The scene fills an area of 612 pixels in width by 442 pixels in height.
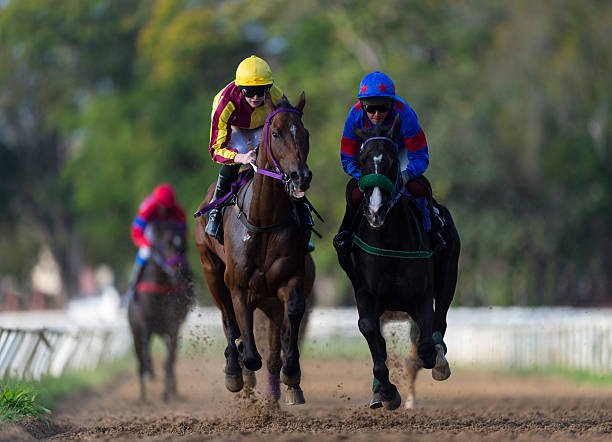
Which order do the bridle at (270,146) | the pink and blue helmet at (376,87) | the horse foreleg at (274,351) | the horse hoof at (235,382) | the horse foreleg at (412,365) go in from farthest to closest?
1. the horse foreleg at (412,365)
2. the horse foreleg at (274,351)
3. the horse hoof at (235,382)
4. the pink and blue helmet at (376,87)
5. the bridle at (270,146)

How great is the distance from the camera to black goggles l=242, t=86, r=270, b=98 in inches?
436

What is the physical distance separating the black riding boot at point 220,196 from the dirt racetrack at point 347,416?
4.70ft

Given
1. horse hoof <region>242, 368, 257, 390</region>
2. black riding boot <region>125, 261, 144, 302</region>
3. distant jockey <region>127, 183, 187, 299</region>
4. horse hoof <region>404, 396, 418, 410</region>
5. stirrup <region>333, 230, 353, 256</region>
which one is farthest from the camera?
black riding boot <region>125, 261, 144, 302</region>

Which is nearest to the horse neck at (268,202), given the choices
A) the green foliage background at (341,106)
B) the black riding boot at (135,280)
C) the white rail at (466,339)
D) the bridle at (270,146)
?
the bridle at (270,146)

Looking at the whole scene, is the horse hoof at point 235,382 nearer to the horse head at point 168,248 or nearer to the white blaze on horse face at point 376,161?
the white blaze on horse face at point 376,161

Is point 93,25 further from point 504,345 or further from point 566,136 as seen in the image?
point 504,345

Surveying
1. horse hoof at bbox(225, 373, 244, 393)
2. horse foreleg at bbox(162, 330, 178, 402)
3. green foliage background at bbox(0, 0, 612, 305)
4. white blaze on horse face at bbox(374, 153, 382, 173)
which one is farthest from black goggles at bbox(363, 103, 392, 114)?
green foliage background at bbox(0, 0, 612, 305)

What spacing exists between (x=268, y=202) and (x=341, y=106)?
1015 inches

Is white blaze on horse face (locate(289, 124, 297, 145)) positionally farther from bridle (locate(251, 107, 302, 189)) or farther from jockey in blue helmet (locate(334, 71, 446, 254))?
jockey in blue helmet (locate(334, 71, 446, 254))

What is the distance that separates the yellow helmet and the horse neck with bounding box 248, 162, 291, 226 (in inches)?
28.8

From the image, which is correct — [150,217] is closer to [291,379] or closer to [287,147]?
[291,379]

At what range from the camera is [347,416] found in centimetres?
1205

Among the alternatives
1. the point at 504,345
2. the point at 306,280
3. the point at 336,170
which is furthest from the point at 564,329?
the point at 336,170

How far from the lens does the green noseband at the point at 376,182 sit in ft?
33.0
